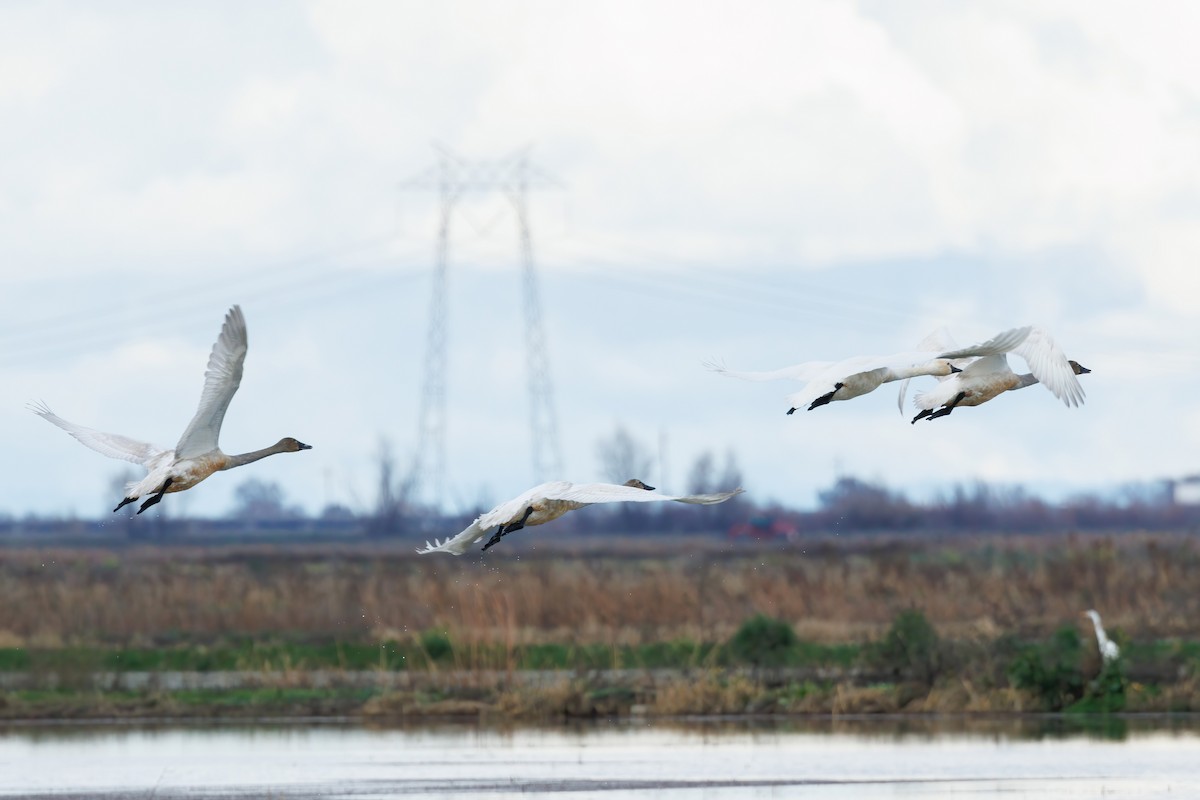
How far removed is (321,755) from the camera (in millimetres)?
33875

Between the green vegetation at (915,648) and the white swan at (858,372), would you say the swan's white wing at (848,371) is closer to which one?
the white swan at (858,372)

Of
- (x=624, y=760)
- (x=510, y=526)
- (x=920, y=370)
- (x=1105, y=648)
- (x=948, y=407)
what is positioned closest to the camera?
(x=510, y=526)

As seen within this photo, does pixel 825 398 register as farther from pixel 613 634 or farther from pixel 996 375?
pixel 613 634

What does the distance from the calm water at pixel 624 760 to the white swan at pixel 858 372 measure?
12749mm

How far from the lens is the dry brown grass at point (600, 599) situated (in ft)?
138

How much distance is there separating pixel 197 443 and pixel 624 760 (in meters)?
15.9

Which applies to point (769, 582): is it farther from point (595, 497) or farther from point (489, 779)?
point (595, 497)

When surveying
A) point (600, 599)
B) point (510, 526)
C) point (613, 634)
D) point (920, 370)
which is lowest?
point (613, 634)

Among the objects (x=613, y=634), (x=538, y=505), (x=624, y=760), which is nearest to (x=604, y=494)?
(x=538, y=505)

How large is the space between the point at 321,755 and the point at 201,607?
12141 millimetres

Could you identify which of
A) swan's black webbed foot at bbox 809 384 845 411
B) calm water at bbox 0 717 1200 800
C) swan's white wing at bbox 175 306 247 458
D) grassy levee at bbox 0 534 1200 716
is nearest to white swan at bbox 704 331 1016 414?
swan's black webbed foot at bbox 809 384 845 411

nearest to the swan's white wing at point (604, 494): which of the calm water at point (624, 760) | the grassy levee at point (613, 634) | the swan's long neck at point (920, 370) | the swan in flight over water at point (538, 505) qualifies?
the swan in flight over water at point (538, 505)

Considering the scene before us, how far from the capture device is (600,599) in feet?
140

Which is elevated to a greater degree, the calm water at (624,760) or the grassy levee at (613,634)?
the grassy levee at (613,634)
